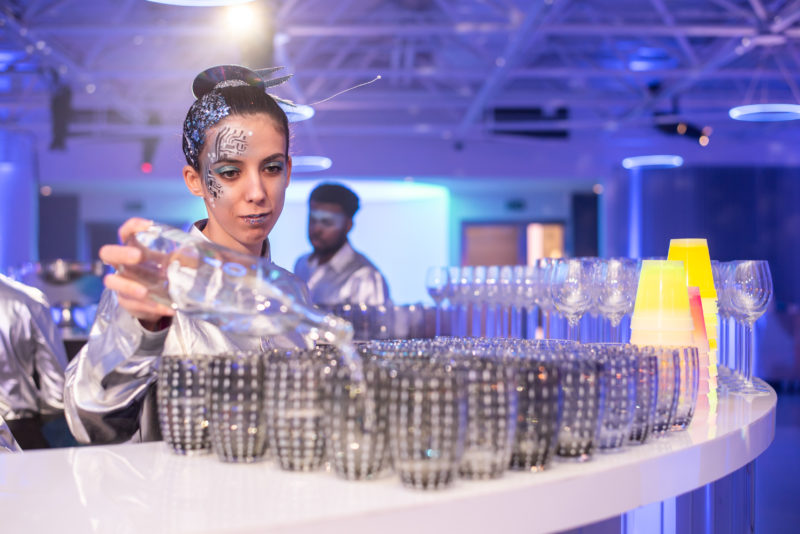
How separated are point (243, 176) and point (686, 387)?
2.84 feet

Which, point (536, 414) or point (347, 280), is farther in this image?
point (347, 280)

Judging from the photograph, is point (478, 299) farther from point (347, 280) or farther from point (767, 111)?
point (767, 111)

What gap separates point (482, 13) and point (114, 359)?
27.0 ft

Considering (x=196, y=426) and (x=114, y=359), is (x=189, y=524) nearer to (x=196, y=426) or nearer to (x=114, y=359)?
(x=196, y=426)

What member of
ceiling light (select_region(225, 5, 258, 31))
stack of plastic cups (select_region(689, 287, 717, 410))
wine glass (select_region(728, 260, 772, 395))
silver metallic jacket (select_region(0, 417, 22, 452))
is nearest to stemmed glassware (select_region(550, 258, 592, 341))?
stack of plastic cups (select_region(689, 287, 717, 410))

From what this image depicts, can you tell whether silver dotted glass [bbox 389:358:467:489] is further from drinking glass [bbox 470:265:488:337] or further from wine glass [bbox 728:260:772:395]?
drinking glass [bbox 470:265:488:337]

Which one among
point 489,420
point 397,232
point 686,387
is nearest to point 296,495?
point 489,420

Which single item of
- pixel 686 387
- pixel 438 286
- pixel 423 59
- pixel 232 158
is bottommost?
pixel 686 387

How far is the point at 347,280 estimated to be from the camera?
5078 mm

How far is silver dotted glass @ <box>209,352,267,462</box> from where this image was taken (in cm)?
102

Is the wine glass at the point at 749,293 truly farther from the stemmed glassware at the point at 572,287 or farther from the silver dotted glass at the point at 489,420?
the silver dotted glass at the point at 489,420

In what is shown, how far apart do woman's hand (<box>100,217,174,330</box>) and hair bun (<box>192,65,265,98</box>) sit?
0.54 m

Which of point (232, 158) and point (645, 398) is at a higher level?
point (232, 158)

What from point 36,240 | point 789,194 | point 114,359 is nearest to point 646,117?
point 789,194
